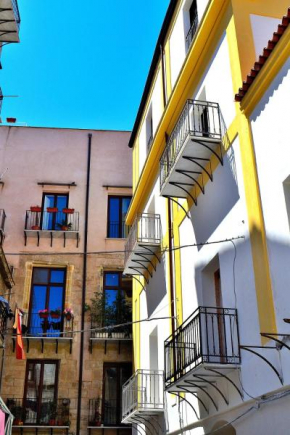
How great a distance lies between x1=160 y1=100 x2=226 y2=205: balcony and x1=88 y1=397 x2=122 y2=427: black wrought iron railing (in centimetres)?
984

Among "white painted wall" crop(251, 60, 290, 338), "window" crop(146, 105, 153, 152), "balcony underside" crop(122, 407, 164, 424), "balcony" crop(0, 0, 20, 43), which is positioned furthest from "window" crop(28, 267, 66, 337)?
"white painted wall" crop(251, 60, 290, 338)

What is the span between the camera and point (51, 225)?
22.7 metres

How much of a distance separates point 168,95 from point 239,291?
7.45m

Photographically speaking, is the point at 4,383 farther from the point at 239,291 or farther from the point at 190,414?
the point at 239,291

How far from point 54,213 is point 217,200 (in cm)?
1302

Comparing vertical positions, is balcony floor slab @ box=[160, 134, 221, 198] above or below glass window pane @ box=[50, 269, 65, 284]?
below

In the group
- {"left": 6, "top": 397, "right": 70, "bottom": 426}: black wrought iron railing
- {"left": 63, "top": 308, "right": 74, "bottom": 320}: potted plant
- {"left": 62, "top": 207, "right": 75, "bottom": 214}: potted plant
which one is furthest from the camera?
{"left": 62, "top": 207, "right": 75, "bottom": 214}: potted plant

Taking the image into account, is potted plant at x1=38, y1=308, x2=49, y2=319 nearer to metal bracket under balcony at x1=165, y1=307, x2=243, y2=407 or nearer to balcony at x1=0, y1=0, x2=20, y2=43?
balcony at x1=0, y1=0, x2=20, y2=43

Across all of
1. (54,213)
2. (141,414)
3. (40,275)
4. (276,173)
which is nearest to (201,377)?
(276,173)

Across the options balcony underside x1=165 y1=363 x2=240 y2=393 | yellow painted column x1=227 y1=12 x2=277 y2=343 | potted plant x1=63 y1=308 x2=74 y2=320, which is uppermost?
potted plant x1=63 y1=308 x2=74 y2=320

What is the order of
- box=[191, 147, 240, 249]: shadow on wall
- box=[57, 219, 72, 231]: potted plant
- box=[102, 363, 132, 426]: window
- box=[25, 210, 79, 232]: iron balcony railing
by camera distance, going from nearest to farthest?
box=[191, 147, 240, 249]: shadow on wall → box=[102, 363, 132, 426]: window → box=[57, 219, 72, 231]: potted plant → box=[25, 210, 79, 232]: iron balcony railing

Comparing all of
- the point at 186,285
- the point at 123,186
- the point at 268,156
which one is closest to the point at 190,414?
the point at 186,285

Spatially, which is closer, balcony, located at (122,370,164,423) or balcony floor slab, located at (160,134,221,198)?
balcony floor slab, located at (160,134,221,198)

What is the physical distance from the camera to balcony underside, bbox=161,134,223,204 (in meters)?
11.0
